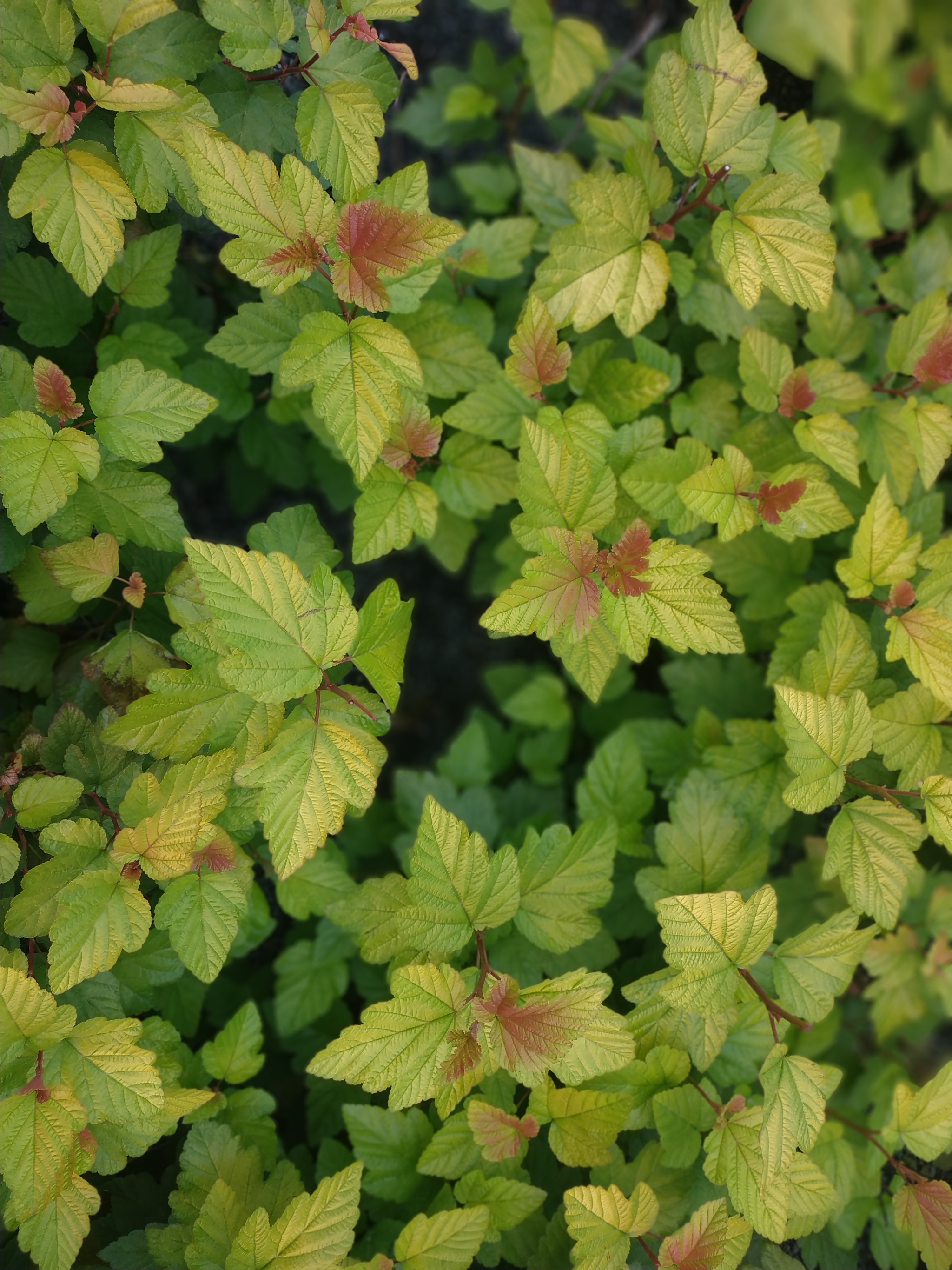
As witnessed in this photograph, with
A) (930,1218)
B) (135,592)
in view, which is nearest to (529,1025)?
(930,1218)

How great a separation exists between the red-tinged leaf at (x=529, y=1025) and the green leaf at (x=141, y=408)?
1026mm

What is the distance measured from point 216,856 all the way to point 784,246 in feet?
4.38

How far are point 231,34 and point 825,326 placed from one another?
1.18 meters

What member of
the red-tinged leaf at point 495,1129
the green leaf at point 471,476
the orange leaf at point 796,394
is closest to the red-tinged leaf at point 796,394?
the orange leaf at point 796,394

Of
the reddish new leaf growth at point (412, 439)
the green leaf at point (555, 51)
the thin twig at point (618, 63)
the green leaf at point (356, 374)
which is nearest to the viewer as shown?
the green leaf at point (356, 374)

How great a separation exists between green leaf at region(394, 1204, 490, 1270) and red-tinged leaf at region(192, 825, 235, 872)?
63 centimetres

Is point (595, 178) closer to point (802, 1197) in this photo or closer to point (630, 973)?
point (630, 973)

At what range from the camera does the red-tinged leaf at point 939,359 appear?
5.01 feet

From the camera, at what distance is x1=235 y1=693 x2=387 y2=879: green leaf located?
1.24 metres

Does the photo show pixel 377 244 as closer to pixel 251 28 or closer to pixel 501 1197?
pixel 251 28

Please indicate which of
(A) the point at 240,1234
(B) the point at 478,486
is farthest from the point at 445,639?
(A) the point at 240,1234

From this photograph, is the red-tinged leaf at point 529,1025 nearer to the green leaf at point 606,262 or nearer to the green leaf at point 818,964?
the green leaf at point 818,964

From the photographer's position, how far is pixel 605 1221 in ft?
4.37

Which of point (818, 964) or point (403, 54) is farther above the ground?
point (403, 54)
